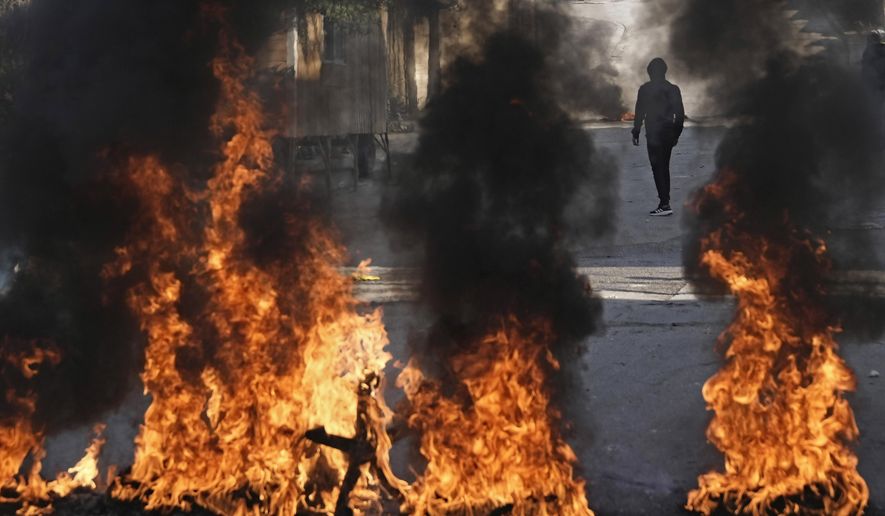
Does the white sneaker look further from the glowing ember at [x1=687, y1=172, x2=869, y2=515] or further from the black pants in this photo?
the glowing ember at [x1=687, y1=172, x2=869, y2=515]

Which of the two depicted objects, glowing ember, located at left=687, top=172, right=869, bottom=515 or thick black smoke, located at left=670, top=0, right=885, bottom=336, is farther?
thick black smoke, located at left=670, top=0, right=885, bottom=336

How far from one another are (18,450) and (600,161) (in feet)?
10.7

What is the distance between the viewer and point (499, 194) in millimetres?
5367

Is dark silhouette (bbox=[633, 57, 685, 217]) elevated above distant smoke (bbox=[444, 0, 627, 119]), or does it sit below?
below

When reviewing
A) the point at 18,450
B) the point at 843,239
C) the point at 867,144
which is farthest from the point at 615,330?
the point at 18,450

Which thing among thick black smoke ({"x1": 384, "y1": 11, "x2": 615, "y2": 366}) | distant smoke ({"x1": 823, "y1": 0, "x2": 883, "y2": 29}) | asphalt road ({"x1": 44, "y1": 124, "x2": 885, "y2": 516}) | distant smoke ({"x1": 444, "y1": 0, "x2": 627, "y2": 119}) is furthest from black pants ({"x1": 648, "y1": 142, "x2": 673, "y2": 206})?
thick black smoke ({"x1": 384, "y1": 11, "x2": 615, "y2": 366})

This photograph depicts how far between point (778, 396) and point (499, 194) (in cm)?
164

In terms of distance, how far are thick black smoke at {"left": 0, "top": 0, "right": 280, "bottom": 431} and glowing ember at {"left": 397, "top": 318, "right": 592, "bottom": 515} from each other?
1.70 m

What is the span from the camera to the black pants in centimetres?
1370

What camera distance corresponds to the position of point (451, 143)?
18.0 feet

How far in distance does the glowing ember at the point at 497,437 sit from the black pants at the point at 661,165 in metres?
8.97

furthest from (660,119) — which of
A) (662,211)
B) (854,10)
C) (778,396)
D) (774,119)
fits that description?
(778,396)

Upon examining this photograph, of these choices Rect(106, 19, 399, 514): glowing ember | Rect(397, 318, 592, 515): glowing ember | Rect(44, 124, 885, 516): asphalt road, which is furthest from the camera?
Rect(44, 124, 885, 516): asphalt road

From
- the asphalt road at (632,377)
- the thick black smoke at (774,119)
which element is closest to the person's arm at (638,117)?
the asphalt road at (632,377)
